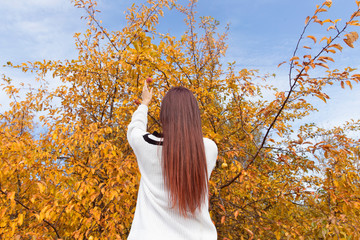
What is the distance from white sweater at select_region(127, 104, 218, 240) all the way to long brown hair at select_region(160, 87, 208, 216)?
0.15 feet

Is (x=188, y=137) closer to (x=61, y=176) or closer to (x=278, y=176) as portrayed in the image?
(x=61, y=176)

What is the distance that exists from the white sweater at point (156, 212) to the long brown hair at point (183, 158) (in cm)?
4

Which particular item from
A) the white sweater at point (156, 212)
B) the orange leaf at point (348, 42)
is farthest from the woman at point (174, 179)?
the orange leaf at point (348, 42)

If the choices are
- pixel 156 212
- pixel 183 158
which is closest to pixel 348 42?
pixel 183 158

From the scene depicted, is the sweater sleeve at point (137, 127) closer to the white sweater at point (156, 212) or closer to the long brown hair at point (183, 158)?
A: the white sweater at point (156, 212)

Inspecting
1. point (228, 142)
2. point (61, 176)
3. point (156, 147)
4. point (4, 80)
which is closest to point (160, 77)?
point (228, 142)

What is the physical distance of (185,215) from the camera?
130cm

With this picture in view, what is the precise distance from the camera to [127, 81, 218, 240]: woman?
1.26 metres

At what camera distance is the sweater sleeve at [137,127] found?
4.49 ft

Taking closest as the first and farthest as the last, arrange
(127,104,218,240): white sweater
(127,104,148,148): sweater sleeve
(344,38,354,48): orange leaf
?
(127,104,218,240): white sweater
(127,104,148,148): sweater sleeve
(344,38,354,48): orange leaf

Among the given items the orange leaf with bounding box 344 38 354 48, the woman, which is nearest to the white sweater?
the woman

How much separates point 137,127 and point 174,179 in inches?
14.7

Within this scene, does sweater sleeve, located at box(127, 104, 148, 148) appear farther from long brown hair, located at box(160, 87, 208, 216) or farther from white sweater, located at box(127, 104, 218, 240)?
long brown hair, located at box(160, 87, 208, 216)

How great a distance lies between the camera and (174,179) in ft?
4.15
